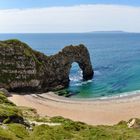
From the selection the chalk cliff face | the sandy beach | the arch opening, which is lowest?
the sandy beach

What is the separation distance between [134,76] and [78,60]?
17006 millimetres

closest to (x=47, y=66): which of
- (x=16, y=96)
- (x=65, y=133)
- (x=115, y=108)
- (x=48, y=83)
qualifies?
(x=48, y=83)

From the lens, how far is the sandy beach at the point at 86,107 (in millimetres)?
56156

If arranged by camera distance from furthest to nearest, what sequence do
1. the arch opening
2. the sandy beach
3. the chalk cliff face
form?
the arch opening < the chalk cliff face < the sandy beach

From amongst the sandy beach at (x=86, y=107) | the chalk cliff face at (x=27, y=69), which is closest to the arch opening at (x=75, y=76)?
the chalk cliff face at (x=27, y=69)

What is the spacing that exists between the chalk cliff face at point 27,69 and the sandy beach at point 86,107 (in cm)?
522

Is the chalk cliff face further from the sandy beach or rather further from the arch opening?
the arch opening

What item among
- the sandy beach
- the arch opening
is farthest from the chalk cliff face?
the arch opening

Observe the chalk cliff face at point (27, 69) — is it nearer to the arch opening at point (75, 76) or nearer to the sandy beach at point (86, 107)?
the sandy beach at point (86, 107)

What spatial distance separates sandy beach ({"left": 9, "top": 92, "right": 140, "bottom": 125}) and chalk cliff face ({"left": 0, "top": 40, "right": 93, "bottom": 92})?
17.1 feet

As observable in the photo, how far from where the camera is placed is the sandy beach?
56156 millimetres

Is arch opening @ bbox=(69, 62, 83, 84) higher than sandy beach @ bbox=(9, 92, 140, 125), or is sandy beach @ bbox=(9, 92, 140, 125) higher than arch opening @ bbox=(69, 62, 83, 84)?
arch opening @ bbox=(69, 62, 83, 84)

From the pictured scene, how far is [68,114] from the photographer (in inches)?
2312

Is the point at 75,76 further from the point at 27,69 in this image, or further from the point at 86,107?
the point at 86,107
